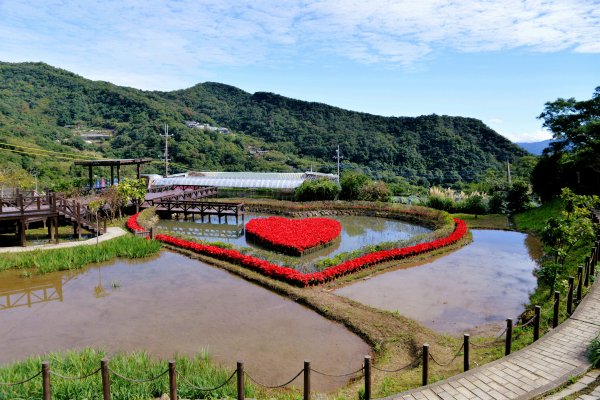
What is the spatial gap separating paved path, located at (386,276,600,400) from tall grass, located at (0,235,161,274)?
1194cm

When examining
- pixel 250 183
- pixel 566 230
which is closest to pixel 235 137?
pixel 250 183

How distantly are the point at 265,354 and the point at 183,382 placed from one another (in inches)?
83.5

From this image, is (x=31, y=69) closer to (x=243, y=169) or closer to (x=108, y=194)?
(x=243, y=169)

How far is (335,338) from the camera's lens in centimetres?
888

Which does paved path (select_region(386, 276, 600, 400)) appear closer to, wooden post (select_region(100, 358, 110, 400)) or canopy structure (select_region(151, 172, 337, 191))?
wooden post (select_region(100, 358, 110, 400))

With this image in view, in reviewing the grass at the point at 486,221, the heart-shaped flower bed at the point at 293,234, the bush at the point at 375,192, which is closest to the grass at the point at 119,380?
the heart-shaped flower bed at the point at 293,234

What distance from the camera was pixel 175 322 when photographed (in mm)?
9648

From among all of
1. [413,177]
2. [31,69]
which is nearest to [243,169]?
[413,177]

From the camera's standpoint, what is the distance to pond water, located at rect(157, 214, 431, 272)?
18.0 metres

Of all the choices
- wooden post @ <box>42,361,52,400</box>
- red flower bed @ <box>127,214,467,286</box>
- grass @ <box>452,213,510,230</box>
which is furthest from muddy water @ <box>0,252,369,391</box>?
grass @ <box>452,213,510,230</box>

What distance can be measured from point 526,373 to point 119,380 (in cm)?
620

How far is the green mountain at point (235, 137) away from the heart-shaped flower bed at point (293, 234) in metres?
30.2

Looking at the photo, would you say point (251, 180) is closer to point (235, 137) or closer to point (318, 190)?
point (318, 190)

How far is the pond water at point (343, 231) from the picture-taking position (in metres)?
18.0
